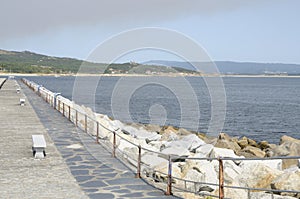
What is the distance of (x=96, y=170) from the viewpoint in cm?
800

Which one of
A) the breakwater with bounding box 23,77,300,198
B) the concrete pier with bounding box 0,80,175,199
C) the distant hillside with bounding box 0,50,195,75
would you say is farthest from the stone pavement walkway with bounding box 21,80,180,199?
the distant hillside with bounding box 0,50,195,75

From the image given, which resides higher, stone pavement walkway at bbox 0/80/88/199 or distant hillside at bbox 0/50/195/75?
distant hillside at bbox 0/50/195/75

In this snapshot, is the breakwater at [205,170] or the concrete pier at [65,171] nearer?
the concrete pier at [65,171]

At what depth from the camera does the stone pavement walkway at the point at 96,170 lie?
6.60m

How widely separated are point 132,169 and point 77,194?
6.29 feet

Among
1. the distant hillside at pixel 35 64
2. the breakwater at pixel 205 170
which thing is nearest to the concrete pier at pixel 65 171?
the breakwater at pixel 205 170

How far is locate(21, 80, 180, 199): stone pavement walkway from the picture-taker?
6.60 meters

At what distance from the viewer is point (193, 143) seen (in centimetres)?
1564

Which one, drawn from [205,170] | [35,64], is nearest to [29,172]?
[205,170]

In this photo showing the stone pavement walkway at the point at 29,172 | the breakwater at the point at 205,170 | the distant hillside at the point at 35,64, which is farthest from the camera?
the distant hillside at the point at 35,64

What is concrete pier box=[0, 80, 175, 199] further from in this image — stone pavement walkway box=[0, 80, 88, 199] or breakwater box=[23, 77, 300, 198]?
breakwater box=[23, 77, 300, 198]

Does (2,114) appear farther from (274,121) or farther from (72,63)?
(72,63)

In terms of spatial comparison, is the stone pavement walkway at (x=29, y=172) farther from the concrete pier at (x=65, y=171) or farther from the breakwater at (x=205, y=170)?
the breakwater at (x=205, y=170)

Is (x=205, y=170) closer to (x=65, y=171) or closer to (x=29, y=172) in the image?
(x=65, y=171)
